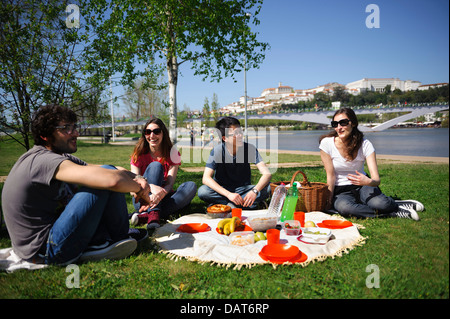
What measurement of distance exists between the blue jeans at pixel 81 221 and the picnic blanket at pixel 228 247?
26.9 inches

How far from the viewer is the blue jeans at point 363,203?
3.74 meters

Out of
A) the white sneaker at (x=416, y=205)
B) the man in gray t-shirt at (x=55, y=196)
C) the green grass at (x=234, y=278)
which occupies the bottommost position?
the green grass at (x=234, y=278)

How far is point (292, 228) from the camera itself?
316 centimetres

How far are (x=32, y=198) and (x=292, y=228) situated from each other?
8.24 ft

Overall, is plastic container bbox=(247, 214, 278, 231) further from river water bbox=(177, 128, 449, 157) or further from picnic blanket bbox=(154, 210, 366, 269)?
river water bbox=(177, 128, 449, 157)

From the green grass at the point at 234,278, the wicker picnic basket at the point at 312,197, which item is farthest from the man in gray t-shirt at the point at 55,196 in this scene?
the wicker picnic basket at the point at 312,197

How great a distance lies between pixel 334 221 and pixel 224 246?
1.48 m

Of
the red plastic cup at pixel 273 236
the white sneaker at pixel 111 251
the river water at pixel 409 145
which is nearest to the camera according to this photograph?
the river water at pixel 409 145

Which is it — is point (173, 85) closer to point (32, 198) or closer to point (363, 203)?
point (363, 203)

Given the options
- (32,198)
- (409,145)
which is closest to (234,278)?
(32,198)

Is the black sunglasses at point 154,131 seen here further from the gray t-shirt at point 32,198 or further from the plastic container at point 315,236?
the plastic container at point 315,236
